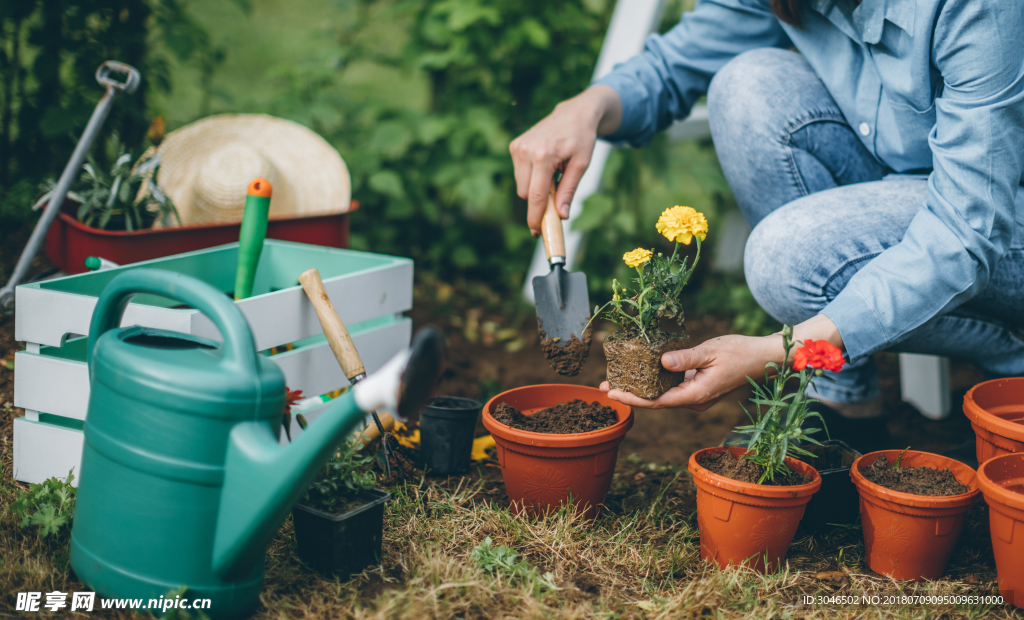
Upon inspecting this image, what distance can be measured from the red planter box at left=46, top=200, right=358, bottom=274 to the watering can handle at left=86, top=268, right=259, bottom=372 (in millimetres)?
730

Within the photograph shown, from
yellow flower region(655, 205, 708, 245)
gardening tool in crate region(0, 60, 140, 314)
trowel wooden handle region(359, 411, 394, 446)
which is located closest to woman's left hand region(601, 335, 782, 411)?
yellow flower region(655, 205, 708, 245)

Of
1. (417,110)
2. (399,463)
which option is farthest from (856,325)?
(417,110)

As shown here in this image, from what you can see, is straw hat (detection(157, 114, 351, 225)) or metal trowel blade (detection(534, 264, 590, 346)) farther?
straw hat (detection(157, 114, 351, 225))

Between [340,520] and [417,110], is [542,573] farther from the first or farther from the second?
[417,110]

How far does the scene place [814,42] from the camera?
1.84m

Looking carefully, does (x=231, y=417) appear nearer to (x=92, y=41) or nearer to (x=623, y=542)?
(x=623, y=542)

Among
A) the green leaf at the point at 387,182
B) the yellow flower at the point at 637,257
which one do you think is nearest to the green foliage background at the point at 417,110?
the green leaf at the point at 387,182

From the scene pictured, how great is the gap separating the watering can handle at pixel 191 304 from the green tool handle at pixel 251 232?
0.47 m

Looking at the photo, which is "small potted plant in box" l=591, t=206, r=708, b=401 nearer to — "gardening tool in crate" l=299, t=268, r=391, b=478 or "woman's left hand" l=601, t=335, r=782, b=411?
"woman's left hand" l=601, t=335, r=782, b=411

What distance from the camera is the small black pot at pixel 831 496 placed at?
1.55 metres

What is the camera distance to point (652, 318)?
1508mm

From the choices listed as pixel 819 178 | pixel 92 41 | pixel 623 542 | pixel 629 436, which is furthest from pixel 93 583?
pixel 92 41

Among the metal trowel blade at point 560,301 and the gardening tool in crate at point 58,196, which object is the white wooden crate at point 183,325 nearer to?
the gardening tool in crate at point 58,196

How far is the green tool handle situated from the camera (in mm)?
1721
